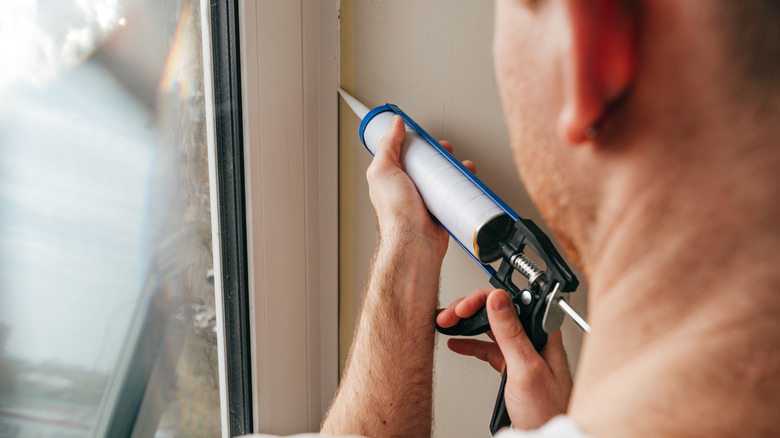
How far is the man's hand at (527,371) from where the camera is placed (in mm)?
616

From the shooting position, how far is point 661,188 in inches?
12.6

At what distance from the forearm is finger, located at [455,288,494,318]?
64mm

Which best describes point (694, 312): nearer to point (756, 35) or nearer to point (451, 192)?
point (756, 35)

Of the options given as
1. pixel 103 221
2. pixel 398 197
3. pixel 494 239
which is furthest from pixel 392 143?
pixel 103 221

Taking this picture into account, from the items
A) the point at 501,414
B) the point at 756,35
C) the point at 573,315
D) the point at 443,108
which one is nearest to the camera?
the point at 756,35

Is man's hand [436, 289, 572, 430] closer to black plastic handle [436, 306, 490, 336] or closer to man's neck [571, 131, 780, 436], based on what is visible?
black plastic handle [436, 306, 490, 336]

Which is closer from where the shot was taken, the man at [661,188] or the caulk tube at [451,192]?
the man at [661,188]

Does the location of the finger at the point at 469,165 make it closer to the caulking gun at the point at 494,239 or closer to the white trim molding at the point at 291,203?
the caulking gun at the point at 494,239

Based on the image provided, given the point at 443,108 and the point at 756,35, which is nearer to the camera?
the point at 756,35

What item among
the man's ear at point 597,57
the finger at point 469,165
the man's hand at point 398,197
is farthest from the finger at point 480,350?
the man's ear at point 597,57

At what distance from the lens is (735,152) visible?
11.6 inches

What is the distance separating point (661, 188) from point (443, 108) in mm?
510

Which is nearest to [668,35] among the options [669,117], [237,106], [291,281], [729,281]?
[669,117]

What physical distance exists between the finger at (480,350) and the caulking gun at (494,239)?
8 cm
